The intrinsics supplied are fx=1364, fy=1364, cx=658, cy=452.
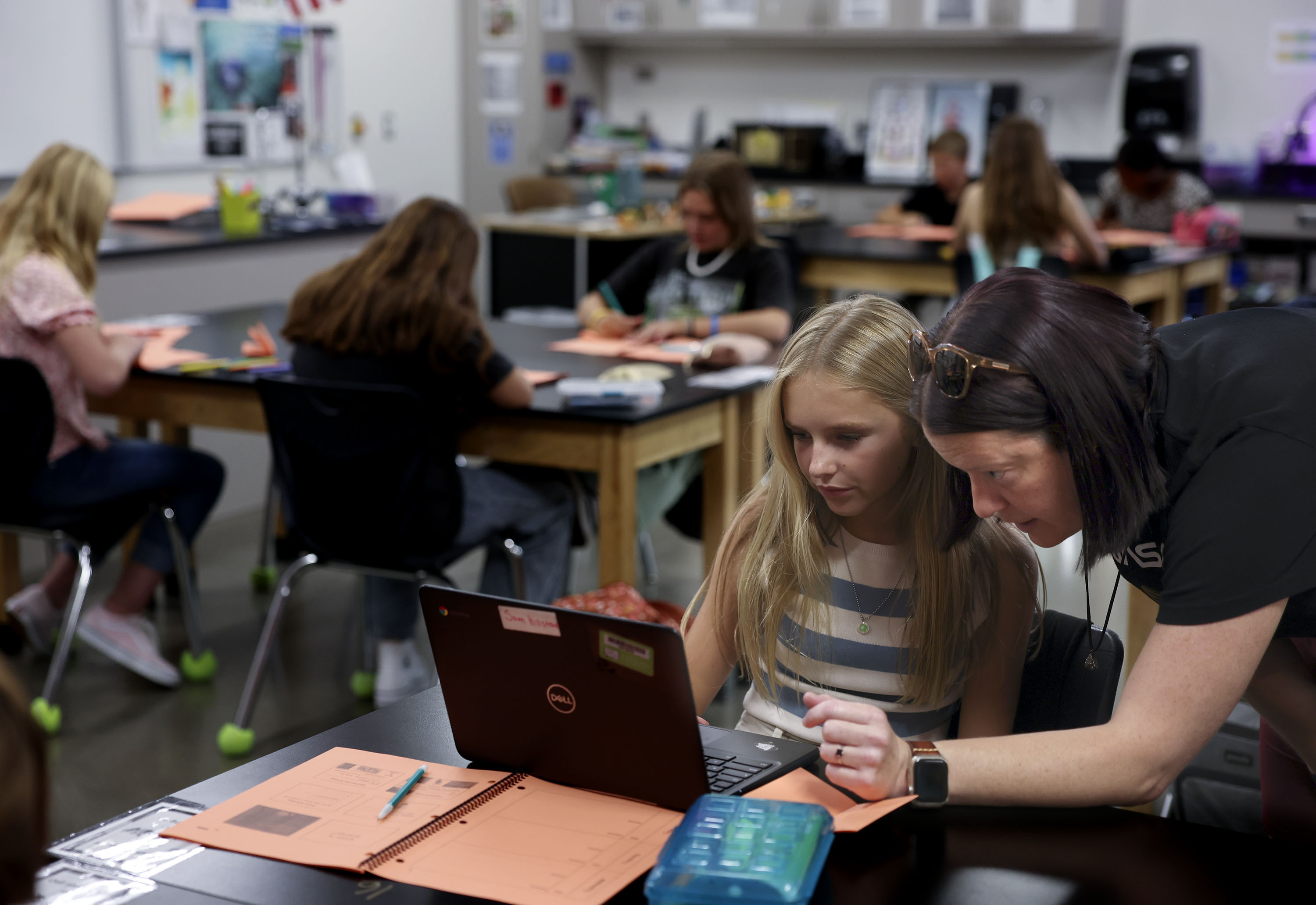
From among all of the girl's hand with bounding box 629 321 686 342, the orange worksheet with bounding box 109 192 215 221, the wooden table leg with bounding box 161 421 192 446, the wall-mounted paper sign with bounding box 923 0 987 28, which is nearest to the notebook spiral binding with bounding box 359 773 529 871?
the girl's hand with bounding box 629 321 686 342

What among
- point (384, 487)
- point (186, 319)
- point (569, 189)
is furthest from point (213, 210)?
point (384, 487)

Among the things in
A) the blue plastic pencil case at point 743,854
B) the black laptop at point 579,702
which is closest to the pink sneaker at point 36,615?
the black laptop at point 579,702

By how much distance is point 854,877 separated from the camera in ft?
3.38

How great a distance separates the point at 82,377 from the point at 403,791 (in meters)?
2.06

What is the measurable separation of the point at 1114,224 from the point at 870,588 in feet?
16.6

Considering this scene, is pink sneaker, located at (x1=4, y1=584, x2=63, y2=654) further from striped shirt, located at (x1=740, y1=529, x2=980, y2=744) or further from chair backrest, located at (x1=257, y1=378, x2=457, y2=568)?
striped shirt, located at (x1=740, y1=529, x2=980, y2=744)

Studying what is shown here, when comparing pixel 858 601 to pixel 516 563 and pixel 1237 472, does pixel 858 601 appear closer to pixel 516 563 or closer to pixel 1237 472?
pixel 1237 472

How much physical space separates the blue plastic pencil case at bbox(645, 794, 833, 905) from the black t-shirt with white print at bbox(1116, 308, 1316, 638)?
1.14 ft

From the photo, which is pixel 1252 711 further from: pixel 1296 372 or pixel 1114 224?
pixel 1114 224

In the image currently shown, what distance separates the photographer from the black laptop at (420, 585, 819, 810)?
1060 millimetres

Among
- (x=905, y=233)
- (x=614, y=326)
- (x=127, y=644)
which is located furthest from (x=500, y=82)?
(x=127, y=644)

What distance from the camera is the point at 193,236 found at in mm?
4438

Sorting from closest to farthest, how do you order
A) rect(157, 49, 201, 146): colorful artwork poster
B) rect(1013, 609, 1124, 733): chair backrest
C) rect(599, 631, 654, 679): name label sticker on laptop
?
1. rect(599, 631, 654, 679): name label sticker on laptop
2. rect(1013, 609, 1124, 733): chair backrest
3. rect(157, 49, 201, 146): colorful artwork poster

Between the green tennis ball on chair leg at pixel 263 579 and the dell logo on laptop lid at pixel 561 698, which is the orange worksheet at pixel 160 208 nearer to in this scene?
the green tennis ball on chair leg at pixel 263 579
